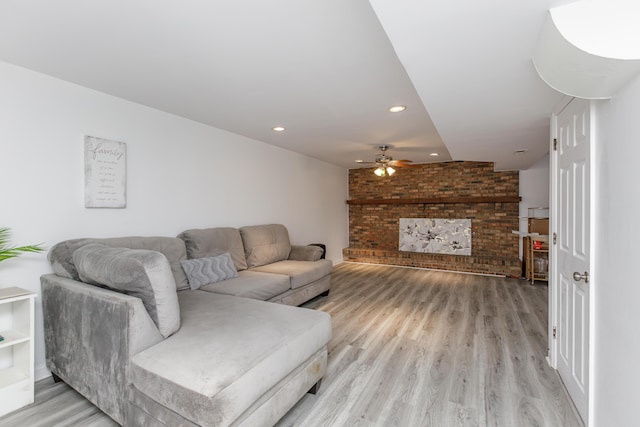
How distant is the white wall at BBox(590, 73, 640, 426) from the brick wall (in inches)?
181

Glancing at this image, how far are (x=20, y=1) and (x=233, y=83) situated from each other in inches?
50.1

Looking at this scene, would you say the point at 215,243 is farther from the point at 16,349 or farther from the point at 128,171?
the point at 16,349

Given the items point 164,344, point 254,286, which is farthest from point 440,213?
point 164,344

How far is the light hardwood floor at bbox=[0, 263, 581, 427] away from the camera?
1882 mm

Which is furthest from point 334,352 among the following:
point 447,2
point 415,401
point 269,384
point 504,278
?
point 504,278

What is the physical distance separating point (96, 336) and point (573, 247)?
9.83ft

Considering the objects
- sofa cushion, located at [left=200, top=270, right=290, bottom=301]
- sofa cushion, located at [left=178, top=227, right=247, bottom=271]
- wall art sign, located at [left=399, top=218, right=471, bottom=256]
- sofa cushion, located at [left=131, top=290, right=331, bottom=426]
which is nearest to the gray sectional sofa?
sofa cushion, located at [left=131, top=290, right=331, bottom=426]

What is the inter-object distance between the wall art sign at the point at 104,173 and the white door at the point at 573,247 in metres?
3.55

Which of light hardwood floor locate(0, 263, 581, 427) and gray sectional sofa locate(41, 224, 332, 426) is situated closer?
gray sectional sofa locate(41, 224, 332, 426)

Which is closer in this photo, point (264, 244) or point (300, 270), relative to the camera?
point (300, 270)

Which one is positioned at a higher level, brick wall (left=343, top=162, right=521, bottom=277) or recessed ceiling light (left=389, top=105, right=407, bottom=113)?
recessed ceiling light (left=389, top=105, right=407, bottom=113)

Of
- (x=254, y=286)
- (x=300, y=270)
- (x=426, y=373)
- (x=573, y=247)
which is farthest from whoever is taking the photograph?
(x=300, y=270)

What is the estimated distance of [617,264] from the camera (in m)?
1.40

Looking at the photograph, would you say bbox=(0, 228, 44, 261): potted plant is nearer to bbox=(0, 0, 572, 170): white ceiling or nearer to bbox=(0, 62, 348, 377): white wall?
bbox=(0, 62, 348, 377): white wall
